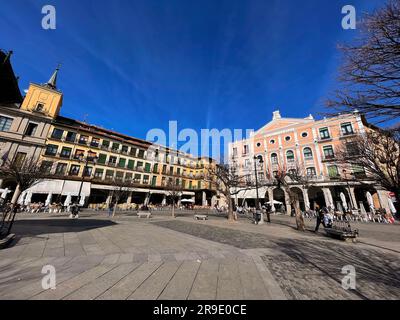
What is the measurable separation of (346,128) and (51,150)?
4406cm

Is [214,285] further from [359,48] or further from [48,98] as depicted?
[48,98]

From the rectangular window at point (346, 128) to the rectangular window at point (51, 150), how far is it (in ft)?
141

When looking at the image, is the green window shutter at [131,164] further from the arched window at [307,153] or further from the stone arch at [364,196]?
the stone arch at [364,196]

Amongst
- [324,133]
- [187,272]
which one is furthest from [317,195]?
[187,272]

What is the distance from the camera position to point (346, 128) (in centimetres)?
2438

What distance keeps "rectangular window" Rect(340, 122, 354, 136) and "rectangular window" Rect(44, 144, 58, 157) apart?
43128mm

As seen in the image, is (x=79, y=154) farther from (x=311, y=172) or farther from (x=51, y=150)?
(x=311, y=172)

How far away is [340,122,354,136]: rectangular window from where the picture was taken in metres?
23.8

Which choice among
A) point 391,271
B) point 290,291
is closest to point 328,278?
point 290,291

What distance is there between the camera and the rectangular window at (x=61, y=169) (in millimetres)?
25323

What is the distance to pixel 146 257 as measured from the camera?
4.87 m

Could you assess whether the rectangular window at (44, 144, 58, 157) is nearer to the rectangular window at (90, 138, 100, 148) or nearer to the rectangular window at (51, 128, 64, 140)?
the rectangular window at (51, 128, 64, 140)

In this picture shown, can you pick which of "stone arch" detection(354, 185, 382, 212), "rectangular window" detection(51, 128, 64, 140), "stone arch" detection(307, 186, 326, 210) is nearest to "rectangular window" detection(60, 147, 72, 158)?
"rectangular window" detection(51, 128, 64, 140)

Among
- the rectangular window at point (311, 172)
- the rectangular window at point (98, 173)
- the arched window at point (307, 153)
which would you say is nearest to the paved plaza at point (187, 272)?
the rectangular window at point (311, 172)
